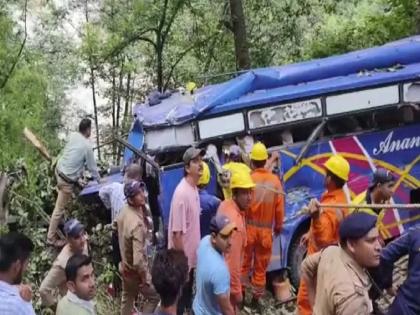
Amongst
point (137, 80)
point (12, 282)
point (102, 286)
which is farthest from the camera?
point (137, 80)

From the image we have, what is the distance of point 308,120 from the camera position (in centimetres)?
777

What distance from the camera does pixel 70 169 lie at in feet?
29.1

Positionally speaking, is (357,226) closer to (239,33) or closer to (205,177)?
(205,177)

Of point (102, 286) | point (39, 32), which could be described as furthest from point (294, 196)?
point (39, 32)

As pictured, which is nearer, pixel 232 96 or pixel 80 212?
pixel 232 96

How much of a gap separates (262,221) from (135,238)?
1.42 m

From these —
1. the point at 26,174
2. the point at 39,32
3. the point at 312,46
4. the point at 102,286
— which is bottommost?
the point at 102,286

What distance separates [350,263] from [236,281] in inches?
90.3

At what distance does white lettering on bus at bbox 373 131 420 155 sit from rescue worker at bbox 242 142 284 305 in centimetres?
134

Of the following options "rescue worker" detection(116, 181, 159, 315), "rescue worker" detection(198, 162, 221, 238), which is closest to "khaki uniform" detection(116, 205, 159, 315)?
"rescue worker" detection(116, 181, 159, 315)

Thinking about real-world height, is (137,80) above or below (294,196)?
above

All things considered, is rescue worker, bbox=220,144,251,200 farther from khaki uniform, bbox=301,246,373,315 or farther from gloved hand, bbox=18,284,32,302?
khaki uniform, bbox=301,246,373,315

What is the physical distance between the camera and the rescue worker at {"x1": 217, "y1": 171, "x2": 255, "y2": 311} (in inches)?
230

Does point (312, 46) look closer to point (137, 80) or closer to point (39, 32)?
point (137, 80)
